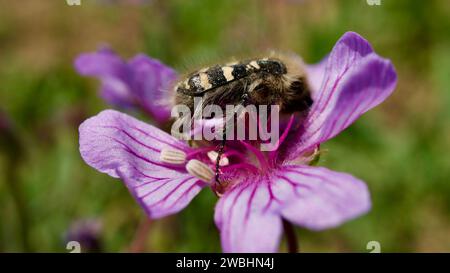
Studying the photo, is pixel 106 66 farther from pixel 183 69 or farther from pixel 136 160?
pixel 136 160

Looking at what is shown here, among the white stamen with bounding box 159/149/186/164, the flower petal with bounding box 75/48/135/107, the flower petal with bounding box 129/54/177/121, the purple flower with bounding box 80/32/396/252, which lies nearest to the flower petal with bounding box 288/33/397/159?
the purple flower with bounding box 80/32/396/252

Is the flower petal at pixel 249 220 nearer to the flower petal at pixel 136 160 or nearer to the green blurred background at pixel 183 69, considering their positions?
the flower petal at pixel 136 160

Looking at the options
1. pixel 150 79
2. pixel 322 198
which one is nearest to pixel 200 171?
pixel 322 198

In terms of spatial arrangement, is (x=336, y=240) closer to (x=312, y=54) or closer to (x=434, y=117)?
(x=434, y=117)

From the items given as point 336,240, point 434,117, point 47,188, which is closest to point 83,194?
point 47,188

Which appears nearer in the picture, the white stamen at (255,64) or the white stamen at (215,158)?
the white stamen at (255,64)

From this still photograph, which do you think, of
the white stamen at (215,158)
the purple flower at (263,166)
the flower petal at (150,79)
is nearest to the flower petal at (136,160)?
the purple flower at (263,166)
